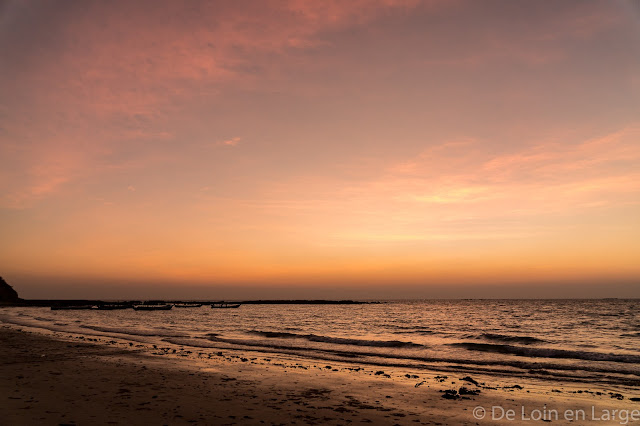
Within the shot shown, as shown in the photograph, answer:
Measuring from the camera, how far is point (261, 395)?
12070 mm

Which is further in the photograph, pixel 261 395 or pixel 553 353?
pixel 553 353

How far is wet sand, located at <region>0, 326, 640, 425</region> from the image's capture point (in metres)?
9.56

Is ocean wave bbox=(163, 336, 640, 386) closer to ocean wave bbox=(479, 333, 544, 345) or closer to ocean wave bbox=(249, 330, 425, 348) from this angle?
ocean wave bbox=(249, 330, 425, 348)

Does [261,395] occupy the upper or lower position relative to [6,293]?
upper

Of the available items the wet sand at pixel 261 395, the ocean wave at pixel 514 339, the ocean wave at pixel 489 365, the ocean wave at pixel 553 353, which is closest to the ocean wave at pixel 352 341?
the ocean wave at pixel 489 365

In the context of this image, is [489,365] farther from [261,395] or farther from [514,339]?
[514,339]

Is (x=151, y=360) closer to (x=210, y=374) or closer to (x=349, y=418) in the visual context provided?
(x=210, y=374)

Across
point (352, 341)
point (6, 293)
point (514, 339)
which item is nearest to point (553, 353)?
point (514, 339)

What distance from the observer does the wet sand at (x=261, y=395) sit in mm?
9562

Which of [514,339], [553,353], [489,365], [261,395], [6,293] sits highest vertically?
[261,395]

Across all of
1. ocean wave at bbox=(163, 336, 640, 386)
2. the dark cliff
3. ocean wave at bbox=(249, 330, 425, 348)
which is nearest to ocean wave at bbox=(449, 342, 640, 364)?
ocean wave at bbox=(163, 336, 640, 386)

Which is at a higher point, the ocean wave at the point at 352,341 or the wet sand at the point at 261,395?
the wet sand at the point at 261,395

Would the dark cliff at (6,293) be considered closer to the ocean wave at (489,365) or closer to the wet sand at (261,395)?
the wet sand at (261,395)

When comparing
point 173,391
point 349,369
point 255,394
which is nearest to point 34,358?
point 173,391
